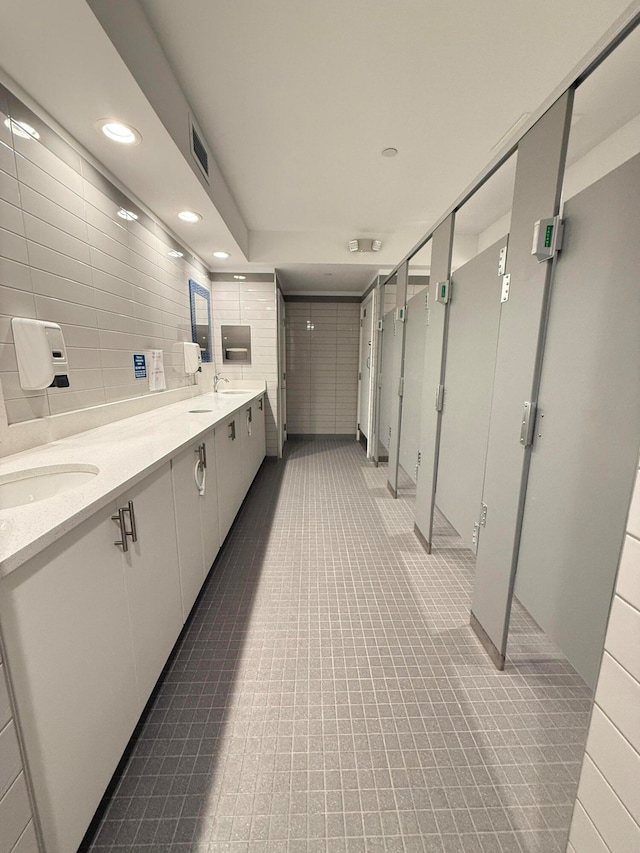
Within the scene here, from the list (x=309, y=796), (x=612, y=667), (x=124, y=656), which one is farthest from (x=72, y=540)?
(x=612, y=667)

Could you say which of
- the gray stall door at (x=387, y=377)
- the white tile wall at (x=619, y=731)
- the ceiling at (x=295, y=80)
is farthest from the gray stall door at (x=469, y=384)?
the gray stall door at (x=387, y=377)

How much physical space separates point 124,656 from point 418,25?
265cm

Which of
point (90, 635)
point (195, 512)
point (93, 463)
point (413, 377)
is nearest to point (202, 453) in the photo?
point (195, 512)

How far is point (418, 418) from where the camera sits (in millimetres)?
2773

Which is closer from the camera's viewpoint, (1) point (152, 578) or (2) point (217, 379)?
(1) point (152, 578)

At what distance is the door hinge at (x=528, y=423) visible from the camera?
4.13 feet

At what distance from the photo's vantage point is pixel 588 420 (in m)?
1.06

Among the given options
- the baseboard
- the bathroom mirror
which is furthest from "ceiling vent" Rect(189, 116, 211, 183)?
the baseboard

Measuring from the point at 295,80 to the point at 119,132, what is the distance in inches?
35.8

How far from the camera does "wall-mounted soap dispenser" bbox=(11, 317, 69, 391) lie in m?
1.38

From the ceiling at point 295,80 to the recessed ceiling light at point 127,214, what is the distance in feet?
0.47

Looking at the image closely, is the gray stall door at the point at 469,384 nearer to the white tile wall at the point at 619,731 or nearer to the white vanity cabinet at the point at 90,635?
the white tile wall at the point at 619,731

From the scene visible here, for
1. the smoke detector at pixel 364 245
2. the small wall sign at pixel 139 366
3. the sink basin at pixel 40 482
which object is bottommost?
the sink basin at pixel 40 482

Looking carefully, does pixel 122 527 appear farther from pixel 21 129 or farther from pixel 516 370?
pixel 21 129
